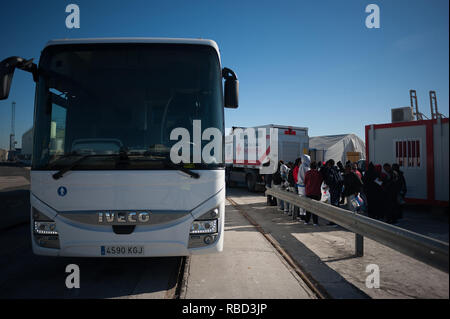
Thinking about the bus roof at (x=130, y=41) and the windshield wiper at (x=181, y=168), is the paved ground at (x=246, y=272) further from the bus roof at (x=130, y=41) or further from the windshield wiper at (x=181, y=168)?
the bus roof at (x=130, y=41)

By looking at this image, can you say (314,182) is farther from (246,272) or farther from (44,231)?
(44,231)

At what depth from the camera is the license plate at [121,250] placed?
347 cm

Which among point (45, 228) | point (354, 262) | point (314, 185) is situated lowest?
point (354, 262)

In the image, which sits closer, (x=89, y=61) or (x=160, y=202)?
(x=160, y=202)

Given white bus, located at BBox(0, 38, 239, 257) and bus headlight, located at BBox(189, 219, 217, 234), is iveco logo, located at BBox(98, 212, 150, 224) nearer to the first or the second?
white bus, located at BBox(0, 38, 239, 257)

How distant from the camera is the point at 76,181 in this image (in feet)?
11.5

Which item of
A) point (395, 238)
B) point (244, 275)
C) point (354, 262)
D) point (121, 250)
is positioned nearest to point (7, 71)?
point (121, 250)

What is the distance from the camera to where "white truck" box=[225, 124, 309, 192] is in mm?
14789

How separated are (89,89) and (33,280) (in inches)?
103

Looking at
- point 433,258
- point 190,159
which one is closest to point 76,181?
point 190,159

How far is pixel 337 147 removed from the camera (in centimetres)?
2534

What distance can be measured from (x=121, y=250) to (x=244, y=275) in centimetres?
167
